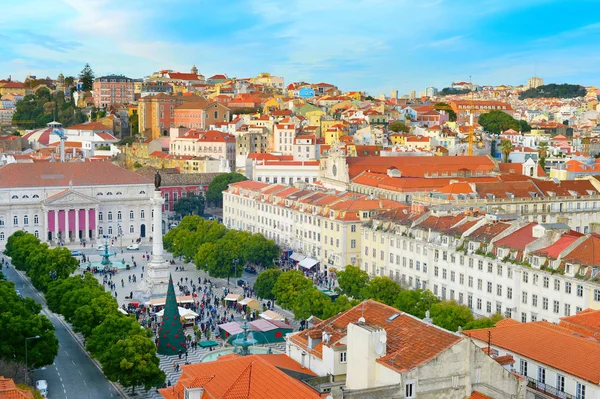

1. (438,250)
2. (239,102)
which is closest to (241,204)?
(438,250)

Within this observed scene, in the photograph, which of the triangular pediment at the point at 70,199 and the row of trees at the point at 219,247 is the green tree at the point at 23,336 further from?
the triangular pediment at the point at 70,199

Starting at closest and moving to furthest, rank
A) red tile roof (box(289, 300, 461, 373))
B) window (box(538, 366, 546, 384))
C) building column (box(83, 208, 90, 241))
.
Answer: red tile roof (box(289, 300, 461, 373)) < window (box(538, 366, 546, 384)) < building column (box(83, 208, 90, 241))

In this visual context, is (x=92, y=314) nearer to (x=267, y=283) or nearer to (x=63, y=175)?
(x=267, y=283)

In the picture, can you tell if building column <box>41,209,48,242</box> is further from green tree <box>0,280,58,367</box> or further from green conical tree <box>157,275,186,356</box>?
green tree <box>0,280,58,367</box>

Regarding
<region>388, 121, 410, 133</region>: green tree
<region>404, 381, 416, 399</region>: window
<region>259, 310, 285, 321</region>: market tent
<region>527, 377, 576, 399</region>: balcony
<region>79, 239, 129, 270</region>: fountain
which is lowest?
<region>79, 239, 129, 270</region>: fountain

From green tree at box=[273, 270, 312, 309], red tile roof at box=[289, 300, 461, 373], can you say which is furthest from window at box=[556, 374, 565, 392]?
green tree at box=[273, 270, 312, 309]

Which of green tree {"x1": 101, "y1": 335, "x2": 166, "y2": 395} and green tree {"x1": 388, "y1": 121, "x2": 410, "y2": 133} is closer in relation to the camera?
green tree {"x1": 101, "y1": 335, "x2": 166, "y2": 395}

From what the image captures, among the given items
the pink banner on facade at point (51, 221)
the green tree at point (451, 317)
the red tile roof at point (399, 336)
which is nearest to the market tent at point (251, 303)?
the green tree at point (451, 317)
